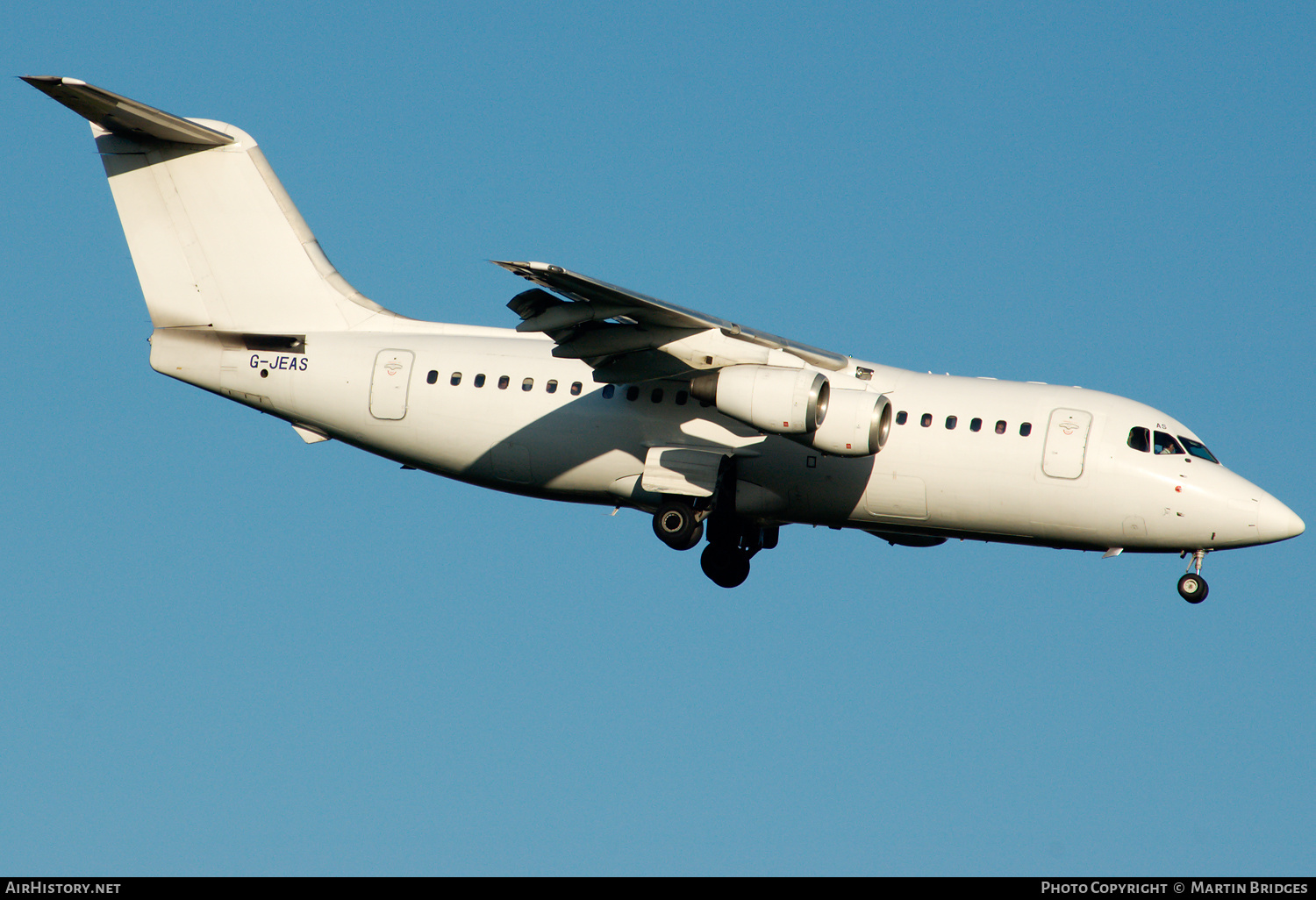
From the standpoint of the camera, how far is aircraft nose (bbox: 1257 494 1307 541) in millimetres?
19688

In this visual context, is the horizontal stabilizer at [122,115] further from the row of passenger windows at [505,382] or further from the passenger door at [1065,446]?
the passenger door at [1065,446]

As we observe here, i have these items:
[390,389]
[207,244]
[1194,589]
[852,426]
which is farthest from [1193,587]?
[207,244]

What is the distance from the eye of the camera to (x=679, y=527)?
2066 cm

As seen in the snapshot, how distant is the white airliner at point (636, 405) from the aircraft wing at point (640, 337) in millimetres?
30

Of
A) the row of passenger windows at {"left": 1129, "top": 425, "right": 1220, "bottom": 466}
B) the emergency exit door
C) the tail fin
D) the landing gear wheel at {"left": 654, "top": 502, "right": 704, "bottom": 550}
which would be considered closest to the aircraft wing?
the landing gear wheel at {"left": 654, "top": 502, "right": 704, "bottom": 550}

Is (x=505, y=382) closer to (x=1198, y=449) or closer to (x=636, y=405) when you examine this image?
(x=636, y=405)

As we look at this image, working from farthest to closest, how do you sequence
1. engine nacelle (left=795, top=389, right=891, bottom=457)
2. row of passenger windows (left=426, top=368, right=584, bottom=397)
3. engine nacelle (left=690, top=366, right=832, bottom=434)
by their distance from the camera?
1. row of passenger windows (left=426, top=368, right=584, bottom=397)
2. engine nacelle (left=795, top=389, right=891, bottom=457)
3. engine nacelle (left=690, top=366, right=832, bottom=434)

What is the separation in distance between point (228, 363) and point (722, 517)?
7514mm

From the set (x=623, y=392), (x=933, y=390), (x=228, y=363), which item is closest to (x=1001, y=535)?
(x=933, y=390)

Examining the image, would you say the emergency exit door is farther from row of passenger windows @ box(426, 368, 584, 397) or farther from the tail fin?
the tail fin

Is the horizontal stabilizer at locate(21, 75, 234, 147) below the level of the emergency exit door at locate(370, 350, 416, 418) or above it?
above

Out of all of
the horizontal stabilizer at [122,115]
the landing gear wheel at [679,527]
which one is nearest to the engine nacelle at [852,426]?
the landing gear wheel at [679,527]

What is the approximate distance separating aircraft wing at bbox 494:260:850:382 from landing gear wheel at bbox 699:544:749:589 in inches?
127

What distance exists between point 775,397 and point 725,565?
3808 mm
